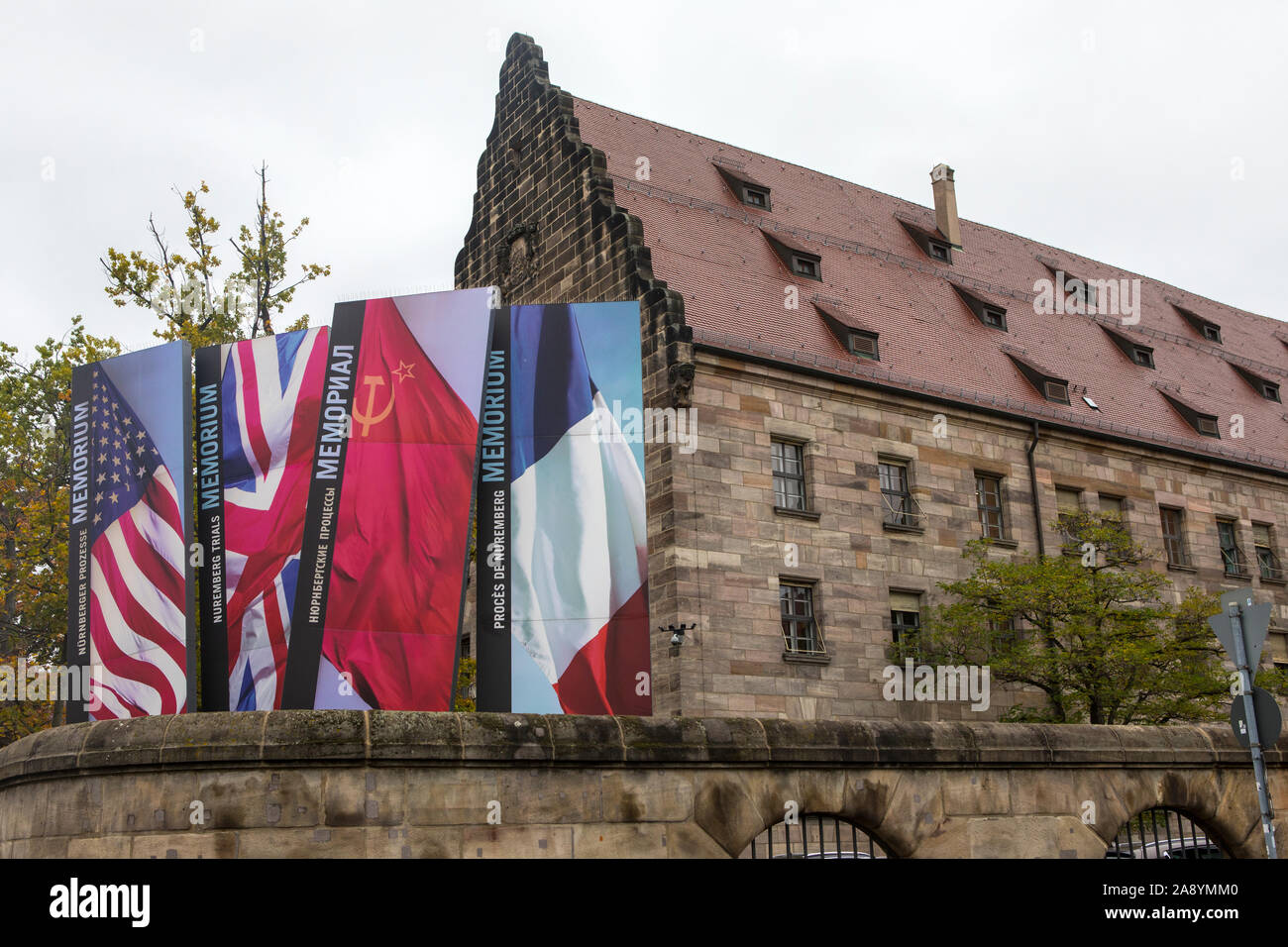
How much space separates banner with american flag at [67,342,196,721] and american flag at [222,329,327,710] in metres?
0.68

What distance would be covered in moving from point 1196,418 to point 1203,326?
7.66 meters

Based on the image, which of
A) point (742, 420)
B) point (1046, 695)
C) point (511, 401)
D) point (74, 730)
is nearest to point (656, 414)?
point (742, 420)

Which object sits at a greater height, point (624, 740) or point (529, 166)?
point (529, 166)

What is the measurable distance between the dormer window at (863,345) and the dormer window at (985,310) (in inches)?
233

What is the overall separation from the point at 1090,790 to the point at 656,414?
1611 centimetres

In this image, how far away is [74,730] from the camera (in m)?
8.08

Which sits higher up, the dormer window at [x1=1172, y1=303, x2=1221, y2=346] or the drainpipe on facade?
the dormer window at [x1=1172, y1=303, x2=1221, y2=346]

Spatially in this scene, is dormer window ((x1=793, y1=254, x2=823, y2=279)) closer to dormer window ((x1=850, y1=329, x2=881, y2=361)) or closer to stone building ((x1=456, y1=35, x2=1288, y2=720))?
stone building ((x1=456, y1=35, x2=1288, y2=720))

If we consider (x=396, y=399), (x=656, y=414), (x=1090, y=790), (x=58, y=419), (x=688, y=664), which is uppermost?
(x=58, y=419)

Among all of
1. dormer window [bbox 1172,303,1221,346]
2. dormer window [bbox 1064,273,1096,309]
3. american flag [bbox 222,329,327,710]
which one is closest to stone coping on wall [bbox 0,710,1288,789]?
american flag [bbox 222,329,327,710]

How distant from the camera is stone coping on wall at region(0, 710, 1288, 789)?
25.1ft

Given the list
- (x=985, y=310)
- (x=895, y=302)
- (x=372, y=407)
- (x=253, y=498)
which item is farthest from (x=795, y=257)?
(x=253, y=498)

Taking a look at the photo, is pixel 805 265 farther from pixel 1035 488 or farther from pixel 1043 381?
pixel 1035 488
